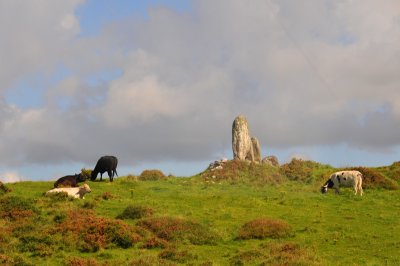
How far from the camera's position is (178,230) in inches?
1200

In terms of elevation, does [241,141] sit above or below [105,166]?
above

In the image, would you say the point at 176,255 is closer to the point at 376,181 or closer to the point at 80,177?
the point at 80,177

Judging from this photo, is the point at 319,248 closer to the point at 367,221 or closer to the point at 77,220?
the point at 367,221

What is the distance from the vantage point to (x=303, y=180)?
56.8 meters

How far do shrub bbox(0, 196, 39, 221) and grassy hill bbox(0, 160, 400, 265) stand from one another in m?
0.06

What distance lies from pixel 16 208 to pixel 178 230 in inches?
427

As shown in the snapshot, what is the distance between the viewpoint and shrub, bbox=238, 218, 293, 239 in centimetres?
2998

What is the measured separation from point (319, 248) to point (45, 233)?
44.7 ft

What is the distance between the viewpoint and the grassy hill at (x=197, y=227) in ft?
84.5

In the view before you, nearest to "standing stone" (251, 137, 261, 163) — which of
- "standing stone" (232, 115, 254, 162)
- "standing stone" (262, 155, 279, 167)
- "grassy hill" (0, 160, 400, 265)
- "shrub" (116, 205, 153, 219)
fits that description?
"standing stone" (262, 155, 279, 167)

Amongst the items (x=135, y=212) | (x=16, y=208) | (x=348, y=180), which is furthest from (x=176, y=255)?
(x=348, y=180)

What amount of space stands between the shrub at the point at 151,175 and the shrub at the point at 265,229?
29296mm

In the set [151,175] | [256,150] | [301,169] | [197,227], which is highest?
[256,150]

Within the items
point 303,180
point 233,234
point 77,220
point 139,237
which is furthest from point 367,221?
point 303,180
